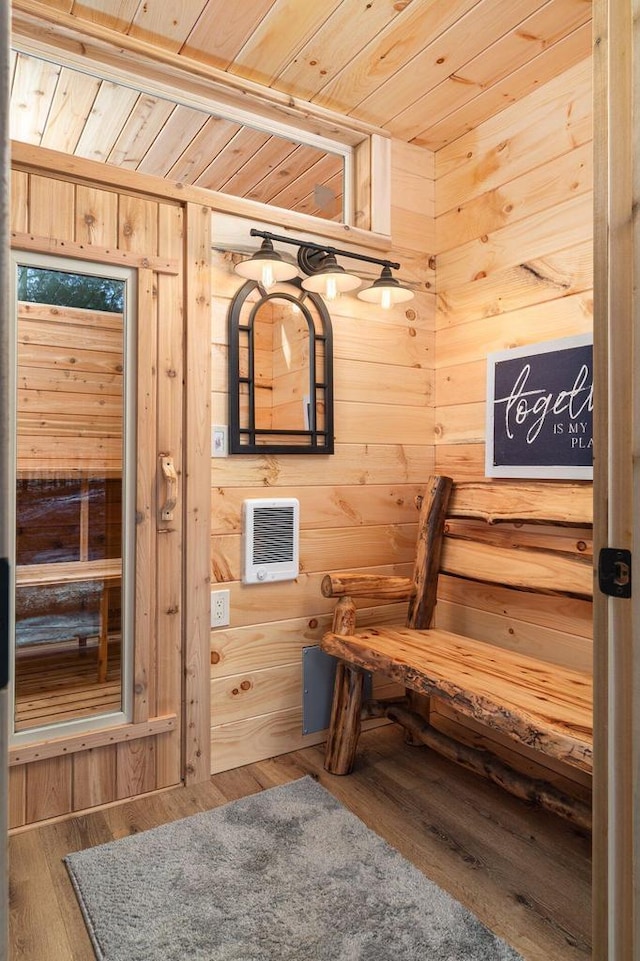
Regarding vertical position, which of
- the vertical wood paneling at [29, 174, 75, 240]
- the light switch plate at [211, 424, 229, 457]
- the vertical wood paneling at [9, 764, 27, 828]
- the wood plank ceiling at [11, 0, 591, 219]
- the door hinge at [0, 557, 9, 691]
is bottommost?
the vertical wood paneling at [9, 764, 27, 828]

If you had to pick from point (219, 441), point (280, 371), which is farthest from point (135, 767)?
point (280, 371)

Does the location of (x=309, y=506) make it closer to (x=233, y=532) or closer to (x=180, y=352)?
(x=233, y=532)

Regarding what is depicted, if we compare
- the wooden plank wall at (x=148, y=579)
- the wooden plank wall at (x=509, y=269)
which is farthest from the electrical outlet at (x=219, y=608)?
the wooden plank wall at (x=509, y=269)

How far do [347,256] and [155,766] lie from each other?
2030mm

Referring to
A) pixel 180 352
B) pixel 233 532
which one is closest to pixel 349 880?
pixel 233 532

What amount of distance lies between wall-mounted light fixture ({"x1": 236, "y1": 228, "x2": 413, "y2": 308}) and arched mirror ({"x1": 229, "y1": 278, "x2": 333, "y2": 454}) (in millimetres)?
93

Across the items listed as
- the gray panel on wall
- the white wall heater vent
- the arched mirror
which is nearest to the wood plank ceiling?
the arched mirror

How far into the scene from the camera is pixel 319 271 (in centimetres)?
237

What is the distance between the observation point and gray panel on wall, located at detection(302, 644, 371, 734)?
2531 mm

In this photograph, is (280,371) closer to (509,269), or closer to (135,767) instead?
(509,269)

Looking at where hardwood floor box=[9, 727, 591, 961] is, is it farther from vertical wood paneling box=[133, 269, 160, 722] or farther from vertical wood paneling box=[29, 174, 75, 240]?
vertical wood paneling box=[29, 174, 75, 240]

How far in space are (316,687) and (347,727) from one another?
0.91ft

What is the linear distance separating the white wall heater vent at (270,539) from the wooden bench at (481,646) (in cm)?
19

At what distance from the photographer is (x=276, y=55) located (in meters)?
2.15
